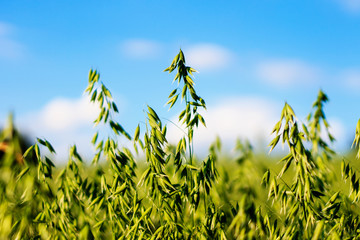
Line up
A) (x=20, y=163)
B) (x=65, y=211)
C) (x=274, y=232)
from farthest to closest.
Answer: (x=65, y=211) < (x=20, y=163) < (x=274, y=232)

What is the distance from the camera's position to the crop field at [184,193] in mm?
2648

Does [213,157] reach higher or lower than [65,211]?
higher

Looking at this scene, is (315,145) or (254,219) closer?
(254,219)

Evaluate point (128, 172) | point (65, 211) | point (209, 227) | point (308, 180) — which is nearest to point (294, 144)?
point (308, 180)

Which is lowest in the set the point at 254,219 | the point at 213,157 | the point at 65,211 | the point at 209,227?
the point at 65,211

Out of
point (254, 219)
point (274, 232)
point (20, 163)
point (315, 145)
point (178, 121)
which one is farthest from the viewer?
point (315, 145)

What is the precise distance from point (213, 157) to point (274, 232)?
0.70 m

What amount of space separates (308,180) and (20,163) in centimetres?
227

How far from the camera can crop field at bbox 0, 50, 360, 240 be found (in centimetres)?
265

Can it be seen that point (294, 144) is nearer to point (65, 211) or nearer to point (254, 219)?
point (254, 219)

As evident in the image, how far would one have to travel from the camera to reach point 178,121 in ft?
10.0

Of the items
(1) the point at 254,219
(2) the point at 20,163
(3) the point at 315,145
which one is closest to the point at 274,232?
(1) the point at 254,219

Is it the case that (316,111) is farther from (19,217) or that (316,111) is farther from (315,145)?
(19,217)

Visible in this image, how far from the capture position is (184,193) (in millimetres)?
2906
